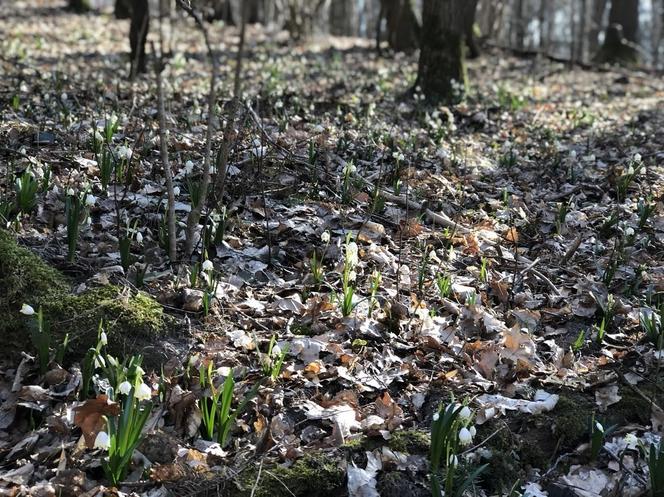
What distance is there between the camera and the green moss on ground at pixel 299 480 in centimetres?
270

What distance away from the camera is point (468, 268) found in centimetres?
441

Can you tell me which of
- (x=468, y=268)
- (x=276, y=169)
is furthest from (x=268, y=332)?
(x=276, y=169)

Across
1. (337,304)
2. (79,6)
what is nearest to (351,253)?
(337,304)

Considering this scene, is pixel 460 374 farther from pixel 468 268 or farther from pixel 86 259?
pixel 86 259

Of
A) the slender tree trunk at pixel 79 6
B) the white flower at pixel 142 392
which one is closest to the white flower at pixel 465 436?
the white flower at pixel 142 392

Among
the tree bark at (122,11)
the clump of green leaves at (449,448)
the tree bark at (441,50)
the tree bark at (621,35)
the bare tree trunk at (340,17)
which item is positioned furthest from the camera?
the bare tree trunk at (340,17)

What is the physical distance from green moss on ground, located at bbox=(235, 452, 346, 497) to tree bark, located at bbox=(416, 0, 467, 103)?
642 centimetres

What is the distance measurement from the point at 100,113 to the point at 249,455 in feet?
13.9

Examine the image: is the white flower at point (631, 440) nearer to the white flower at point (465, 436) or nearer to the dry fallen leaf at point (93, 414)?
the white flower at point (465, 436)

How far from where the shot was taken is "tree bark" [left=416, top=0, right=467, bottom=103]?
839cm

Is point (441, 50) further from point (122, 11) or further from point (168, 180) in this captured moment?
point (122, 11)

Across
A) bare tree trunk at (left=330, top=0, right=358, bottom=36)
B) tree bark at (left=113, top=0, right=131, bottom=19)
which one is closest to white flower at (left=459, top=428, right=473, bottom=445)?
tree bark at (left=113, top=0, right=131, bottom=19)

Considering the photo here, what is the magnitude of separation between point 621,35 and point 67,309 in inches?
602

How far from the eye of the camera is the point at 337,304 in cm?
390
